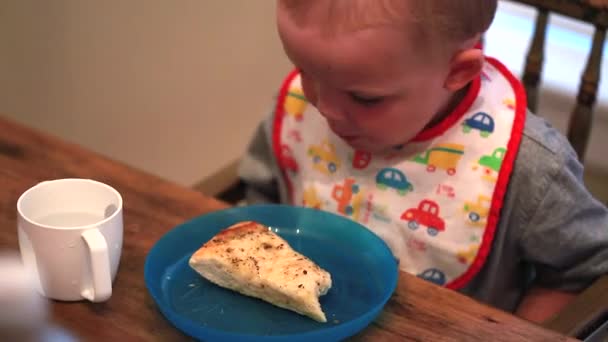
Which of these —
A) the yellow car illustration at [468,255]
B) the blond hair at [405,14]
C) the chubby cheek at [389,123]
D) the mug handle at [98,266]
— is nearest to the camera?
the mug handle at [98,266]

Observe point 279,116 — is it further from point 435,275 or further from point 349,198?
point 435,275

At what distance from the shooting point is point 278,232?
3.02ft

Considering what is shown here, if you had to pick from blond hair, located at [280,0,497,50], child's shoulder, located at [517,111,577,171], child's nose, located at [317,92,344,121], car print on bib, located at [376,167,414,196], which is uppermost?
blond hair, located at [280,0,497,50]

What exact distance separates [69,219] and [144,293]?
0.11 m

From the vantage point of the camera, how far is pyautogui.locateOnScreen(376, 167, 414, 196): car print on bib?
3.73 ft

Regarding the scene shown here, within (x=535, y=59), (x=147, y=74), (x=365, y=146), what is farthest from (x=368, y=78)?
(x=147, y=74)

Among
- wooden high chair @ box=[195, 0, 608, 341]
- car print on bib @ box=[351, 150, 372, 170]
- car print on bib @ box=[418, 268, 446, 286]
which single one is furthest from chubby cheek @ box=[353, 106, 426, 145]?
wooden high chair @ box=[195, 0, 608, 341]

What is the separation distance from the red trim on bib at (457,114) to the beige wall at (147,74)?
2.65ft

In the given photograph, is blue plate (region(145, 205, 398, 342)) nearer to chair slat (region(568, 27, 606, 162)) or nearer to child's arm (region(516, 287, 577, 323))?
child's arm (region(516, 287, 577, 323))

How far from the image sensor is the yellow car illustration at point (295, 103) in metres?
1.25

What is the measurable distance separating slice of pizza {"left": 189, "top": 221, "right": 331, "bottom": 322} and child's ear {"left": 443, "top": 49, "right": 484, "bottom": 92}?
0.34 meters

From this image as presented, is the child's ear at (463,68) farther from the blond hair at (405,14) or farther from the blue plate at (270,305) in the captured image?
the blue plate at (270,305)

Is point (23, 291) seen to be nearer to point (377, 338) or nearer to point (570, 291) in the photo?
point (377, 338)

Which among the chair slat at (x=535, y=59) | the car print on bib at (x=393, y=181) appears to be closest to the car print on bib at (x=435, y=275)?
the car print on bib at (x=393, y=181)
